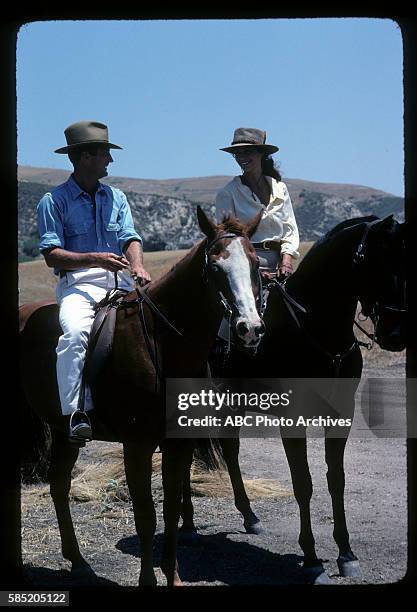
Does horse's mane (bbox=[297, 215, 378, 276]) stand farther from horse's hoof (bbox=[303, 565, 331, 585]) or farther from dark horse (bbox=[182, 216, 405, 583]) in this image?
horse's hoof (bbox=[303, 565, 331, 585])

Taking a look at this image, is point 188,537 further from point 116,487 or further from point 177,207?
point 177,207

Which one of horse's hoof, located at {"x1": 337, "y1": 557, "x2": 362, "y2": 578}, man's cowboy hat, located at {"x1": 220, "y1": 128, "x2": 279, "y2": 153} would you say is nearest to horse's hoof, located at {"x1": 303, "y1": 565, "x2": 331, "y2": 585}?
horse's hoof, located at {"x1": 337, "y1": 557, "x2": 362, "y2": 578}

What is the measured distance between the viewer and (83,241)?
18.5ft

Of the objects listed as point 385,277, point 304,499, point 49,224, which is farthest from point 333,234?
point 49,224

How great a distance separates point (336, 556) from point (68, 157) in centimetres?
336

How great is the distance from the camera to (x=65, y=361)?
5246 millimetres

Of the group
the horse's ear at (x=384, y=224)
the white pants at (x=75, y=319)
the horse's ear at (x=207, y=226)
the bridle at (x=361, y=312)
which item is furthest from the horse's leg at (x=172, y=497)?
the horse's ear at (x=384, y=224)

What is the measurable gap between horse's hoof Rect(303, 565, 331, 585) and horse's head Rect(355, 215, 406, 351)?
152 centimetres

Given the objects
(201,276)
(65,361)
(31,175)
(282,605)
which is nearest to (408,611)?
(282,605)

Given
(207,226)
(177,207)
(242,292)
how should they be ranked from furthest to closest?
1. (177,207)
2. (207,226)
3. (242,292)

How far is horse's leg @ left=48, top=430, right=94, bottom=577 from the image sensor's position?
18.9ft

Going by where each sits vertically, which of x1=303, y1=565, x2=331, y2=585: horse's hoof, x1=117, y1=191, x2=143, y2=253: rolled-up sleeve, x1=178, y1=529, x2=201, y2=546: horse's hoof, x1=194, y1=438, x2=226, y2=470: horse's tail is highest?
x1=117, y1=191, x2=143, y2=253: rolled-up sleeve

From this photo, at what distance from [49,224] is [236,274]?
5.05 ft

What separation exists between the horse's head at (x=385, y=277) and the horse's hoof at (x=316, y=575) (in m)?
1.52
